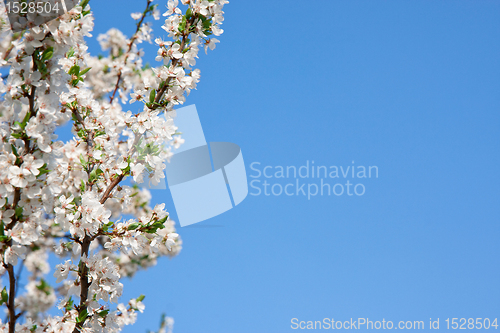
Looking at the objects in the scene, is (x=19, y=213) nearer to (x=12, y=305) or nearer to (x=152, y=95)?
(x=12, y=305)

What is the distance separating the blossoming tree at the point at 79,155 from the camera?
206 cm

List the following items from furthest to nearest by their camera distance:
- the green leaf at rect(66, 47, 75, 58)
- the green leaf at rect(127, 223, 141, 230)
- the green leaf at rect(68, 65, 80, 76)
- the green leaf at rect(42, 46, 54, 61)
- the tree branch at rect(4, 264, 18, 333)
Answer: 1. the green leaf at rect(66, 47, 75, 58)
2. the green leaf at rect(68, 65, 80, 76)
3. the green leaf at rect(127, 223, 141, 230)
4. the tree branch at rect(4, 264, 18, 333)
5. the green leaf at rect(42, 46, 54, 61)

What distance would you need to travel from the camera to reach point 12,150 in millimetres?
2039

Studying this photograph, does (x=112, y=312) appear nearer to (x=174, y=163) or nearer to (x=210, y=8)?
(x=210, y=8)

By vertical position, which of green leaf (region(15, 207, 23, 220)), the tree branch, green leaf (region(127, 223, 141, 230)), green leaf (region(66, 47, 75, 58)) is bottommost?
the tree branch

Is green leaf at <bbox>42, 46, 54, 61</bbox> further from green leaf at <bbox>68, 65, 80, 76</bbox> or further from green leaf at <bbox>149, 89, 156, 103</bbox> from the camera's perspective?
green leaf at <bbox>149, 89, 156, 103</bbox>

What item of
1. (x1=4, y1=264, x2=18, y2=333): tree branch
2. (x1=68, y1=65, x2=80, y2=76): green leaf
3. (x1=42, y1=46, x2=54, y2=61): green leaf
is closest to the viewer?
(x1=42, y1=46, x2=54, y2=61): green leaf

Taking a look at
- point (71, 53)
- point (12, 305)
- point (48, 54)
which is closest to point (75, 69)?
point (71, 53)

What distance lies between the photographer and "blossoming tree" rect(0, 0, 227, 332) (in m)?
2.06

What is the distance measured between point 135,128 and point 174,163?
3068 mm

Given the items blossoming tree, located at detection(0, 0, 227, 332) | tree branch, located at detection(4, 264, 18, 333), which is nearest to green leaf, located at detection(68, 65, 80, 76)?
blossoming tree, located at detection(0, 0, 227, 332)

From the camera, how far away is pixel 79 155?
2672 mm

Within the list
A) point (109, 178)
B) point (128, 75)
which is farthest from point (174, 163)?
point (109, 178)

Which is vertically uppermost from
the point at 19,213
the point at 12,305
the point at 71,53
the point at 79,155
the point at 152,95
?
the point at 71,53
